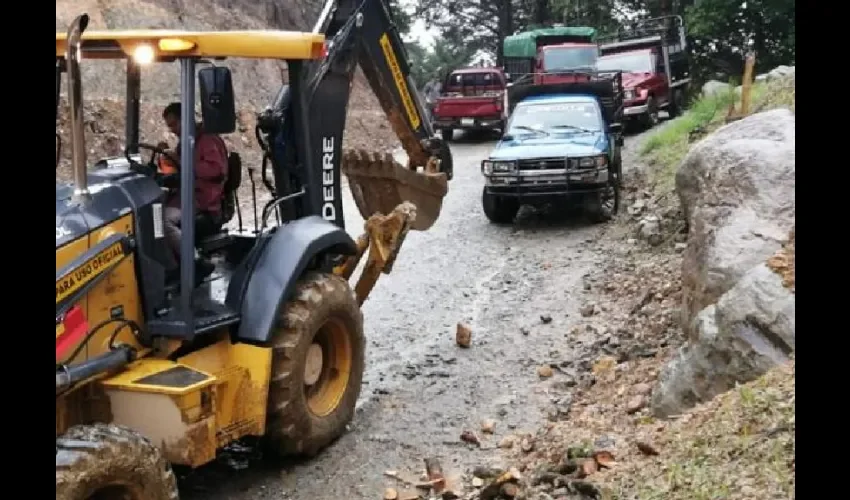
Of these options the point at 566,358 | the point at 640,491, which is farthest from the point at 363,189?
the point at 640,491

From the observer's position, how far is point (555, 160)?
13.1 m

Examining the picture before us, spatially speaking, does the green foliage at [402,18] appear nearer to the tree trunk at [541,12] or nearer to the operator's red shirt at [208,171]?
the tree trunk at [541,12]

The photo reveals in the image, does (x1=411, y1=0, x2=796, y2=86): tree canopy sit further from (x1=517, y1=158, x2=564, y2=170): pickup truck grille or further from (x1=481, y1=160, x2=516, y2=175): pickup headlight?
(x1=481, y1=160, x2=516, y2=175): pickup headlight

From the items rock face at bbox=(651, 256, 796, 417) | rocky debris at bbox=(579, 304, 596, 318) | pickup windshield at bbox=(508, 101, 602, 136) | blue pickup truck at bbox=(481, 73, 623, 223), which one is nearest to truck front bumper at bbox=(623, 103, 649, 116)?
blue pickup truck at bbox=(481, 73, 623, 223)

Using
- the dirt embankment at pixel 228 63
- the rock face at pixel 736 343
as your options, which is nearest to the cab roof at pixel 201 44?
the rock face at pixel 736 343

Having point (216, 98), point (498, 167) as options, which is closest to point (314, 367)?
point (216, 98)

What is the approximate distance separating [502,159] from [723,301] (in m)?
7.55

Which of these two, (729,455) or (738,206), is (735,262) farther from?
(729,455)

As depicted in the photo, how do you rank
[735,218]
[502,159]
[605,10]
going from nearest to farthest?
[735,218]
[502,159]
[605,10]

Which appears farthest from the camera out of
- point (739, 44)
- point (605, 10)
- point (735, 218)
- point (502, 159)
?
point (605, 10)

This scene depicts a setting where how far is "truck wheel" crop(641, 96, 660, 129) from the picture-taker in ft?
72.6

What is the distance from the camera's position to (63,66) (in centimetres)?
575

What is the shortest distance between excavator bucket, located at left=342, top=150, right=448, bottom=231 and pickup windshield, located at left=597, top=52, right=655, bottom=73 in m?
15.9
